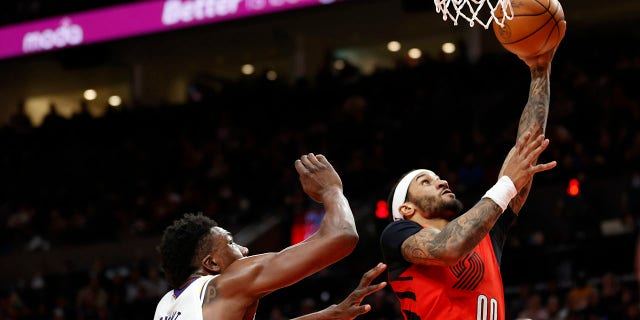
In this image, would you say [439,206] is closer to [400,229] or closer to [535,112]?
[400,229]

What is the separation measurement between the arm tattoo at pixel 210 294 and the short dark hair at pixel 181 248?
257mm

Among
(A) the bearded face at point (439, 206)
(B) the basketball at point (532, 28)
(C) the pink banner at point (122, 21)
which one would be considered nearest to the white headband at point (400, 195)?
(A) the bearded face at point (439, 206)

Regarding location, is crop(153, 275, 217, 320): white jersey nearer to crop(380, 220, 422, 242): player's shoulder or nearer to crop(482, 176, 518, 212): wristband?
crop(380, 220, 422, 242): player's shoulder

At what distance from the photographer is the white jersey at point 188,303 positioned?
3.97 meters

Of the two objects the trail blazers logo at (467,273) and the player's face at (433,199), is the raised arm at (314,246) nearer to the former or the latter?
the trail blazers logo at (467,273)

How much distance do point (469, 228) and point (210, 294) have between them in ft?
3.63

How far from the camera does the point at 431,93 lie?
54.4 ft

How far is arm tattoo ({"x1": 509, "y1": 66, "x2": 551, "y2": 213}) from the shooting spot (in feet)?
15.3

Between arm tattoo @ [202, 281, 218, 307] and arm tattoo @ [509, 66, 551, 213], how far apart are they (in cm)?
162

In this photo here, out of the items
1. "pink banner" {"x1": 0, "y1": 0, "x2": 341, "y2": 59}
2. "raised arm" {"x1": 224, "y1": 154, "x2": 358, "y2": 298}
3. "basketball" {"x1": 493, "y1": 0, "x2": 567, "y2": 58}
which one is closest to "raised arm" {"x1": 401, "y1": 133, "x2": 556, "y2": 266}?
"raised arm" {"x1": 224, "y1": 154, "x2": 358, "y2": 298}

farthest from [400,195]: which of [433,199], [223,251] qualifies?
[223,251]

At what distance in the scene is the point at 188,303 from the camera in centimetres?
401

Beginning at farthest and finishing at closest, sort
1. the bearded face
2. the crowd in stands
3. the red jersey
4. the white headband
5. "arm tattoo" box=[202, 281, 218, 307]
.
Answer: the crowd in stands < the white headband < the bearded face < the red jersey < "arm tattoo" box=[202, 281, 218, 307]

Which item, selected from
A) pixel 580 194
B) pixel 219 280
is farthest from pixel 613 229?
pixel 219 280
